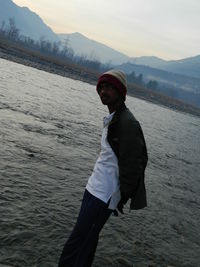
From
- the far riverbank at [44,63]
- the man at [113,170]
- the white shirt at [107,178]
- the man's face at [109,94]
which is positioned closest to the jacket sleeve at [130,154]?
the man at [113,170]

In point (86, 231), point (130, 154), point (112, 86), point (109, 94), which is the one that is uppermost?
point (112, 86)

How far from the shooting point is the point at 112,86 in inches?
167

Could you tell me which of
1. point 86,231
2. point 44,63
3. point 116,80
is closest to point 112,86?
point 116,80

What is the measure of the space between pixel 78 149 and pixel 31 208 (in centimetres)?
790

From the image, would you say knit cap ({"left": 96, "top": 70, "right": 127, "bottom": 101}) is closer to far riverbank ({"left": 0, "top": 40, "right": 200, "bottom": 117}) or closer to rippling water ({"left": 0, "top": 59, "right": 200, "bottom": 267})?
rippling water ({"left": 0, "top": 59, "right": 200, "bottom": 267})

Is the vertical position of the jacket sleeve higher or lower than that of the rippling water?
higher

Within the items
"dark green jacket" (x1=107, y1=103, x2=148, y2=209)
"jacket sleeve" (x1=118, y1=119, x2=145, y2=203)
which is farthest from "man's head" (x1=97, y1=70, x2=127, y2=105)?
"jacket sleeve" (x1=118, y1=119, x2=145, y2=203)

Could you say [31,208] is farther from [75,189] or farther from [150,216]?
[150,216]

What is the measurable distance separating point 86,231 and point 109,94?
184 centimetres

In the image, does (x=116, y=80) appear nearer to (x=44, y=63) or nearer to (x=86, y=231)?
(x=86, y=231)

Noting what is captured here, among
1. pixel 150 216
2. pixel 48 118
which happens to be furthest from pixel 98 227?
pixel 48 118

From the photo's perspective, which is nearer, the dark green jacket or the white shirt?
the dark green jacket

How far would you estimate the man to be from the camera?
4094mm

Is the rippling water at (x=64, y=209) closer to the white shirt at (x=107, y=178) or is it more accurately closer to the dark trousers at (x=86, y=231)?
the dark trousers at (x=86, y=231)
